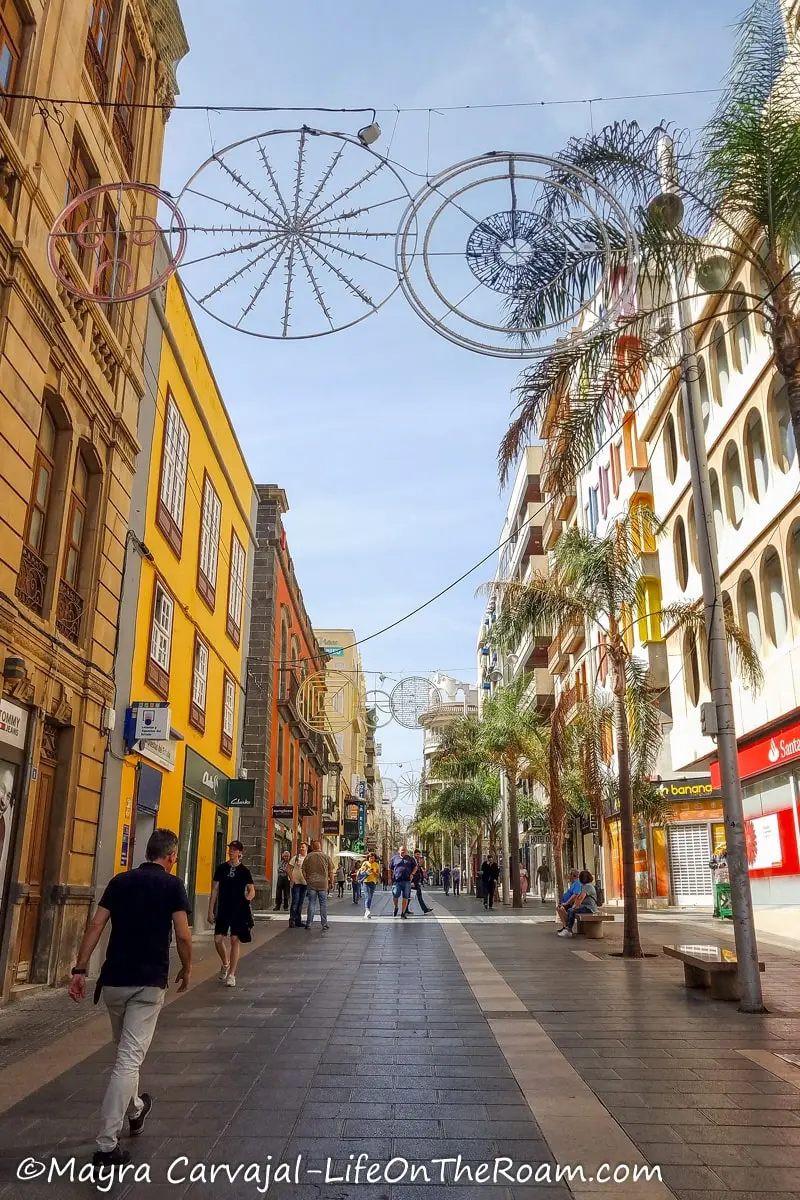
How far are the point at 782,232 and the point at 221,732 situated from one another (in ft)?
58.6

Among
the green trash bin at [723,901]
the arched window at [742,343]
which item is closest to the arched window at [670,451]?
the arched window at [742,343]

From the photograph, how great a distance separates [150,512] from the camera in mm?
16891

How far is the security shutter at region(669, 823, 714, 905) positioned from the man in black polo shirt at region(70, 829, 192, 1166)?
2798 centimetres

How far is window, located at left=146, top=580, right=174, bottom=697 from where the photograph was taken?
16906 mm

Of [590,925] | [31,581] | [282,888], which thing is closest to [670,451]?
[590,925]

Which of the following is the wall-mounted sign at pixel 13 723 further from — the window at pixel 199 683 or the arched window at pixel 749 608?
the arched window at pixel 749 608

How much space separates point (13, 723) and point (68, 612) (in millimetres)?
2574

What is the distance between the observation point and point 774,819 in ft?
65.4

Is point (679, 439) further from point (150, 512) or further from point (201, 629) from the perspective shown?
point (150, 512)

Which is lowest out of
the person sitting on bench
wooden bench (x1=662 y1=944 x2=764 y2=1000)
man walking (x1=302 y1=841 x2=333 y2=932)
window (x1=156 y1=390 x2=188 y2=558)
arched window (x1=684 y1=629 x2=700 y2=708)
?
wooden bench (x1=662 y1=944 x2=764 y2=1000)

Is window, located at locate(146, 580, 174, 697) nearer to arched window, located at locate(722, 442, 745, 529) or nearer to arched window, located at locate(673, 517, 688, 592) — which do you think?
arched window, located at locate(722, 442, 745, 529)

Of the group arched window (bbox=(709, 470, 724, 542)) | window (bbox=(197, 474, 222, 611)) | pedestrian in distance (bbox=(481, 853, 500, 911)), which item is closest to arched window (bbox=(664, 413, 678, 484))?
arched window (bbox=(709, 470, 724, 542))

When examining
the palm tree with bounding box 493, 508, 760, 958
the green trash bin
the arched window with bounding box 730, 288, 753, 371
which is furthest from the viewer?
the green trash bin

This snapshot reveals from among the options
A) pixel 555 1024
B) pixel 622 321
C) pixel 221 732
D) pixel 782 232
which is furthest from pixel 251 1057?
pixel 221 732
